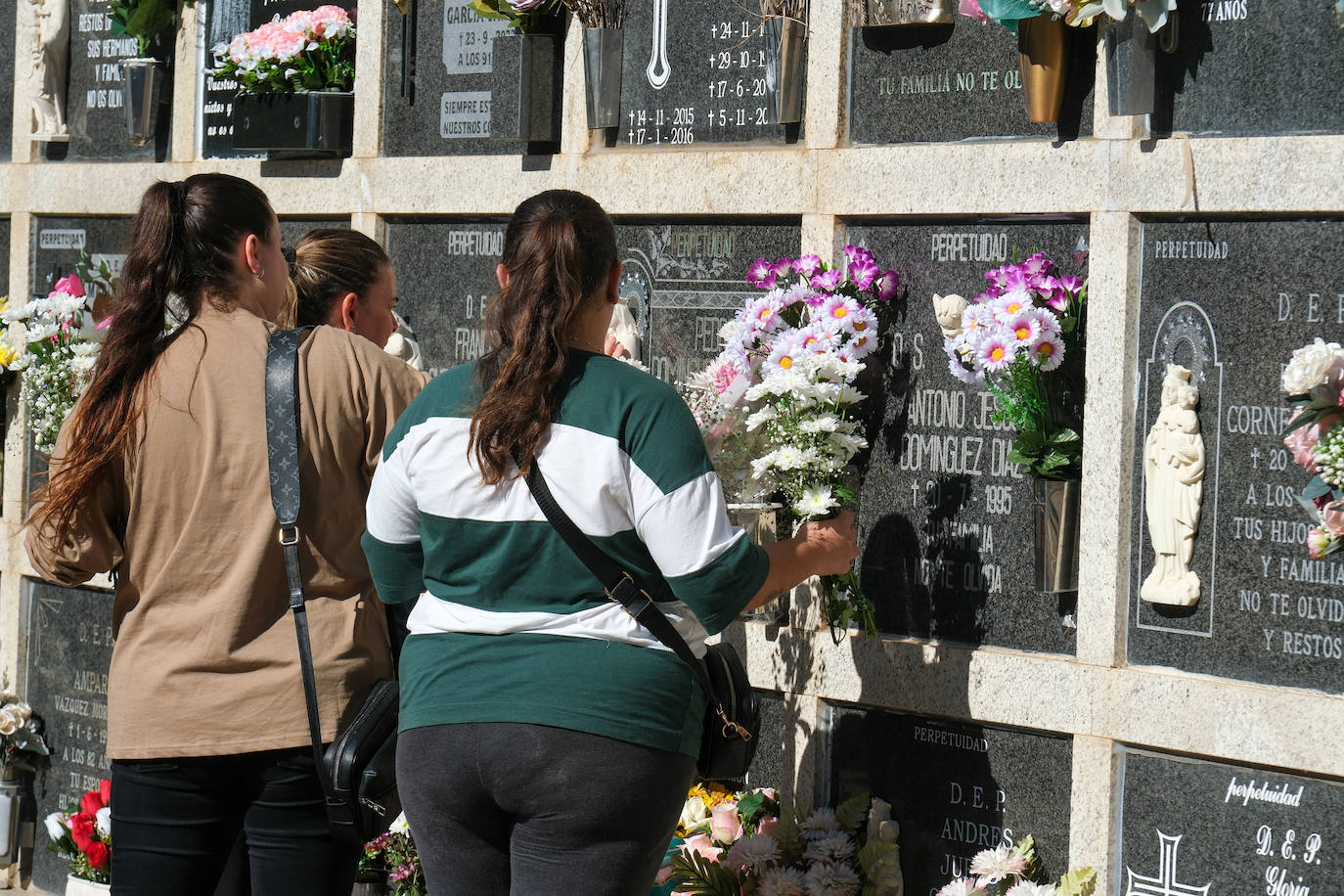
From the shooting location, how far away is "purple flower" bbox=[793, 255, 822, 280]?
13.1ft

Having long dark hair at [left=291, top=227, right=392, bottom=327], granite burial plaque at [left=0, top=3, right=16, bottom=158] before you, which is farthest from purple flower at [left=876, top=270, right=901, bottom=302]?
granite burial plaque at [left=0, top=3, right=16, bottom=158]

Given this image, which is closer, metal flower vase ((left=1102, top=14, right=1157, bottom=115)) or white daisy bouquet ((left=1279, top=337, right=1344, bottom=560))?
white daisy bouquet ((left=1279, top=337, right=1344, bottom=560))

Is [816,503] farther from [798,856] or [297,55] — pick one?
[297,55]

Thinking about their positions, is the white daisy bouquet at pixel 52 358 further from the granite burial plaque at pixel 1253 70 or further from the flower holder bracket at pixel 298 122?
the granite burial plaque at pixel 1253 70

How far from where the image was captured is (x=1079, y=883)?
12.0 feet

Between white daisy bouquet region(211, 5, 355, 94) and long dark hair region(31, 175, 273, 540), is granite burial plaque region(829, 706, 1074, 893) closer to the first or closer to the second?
long dark hair region(31, 175, 273, 540)

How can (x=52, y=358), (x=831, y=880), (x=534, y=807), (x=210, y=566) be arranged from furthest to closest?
(x=52, y=358)
(x=831, y=880)
(x=210, y=566)
(x=534, y=807)

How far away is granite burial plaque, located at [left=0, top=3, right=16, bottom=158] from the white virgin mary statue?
15.3 feet

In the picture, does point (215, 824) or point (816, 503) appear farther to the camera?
point (816, 503)

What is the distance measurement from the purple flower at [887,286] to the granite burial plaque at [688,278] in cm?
34

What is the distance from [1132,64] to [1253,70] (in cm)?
24

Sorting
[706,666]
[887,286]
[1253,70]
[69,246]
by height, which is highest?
[1253,70]

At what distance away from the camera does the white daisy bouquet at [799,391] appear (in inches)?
144

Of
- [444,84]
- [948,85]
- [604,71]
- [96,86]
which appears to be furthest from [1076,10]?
[96,86]
